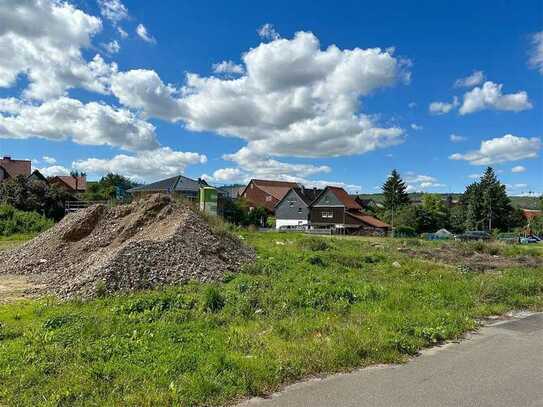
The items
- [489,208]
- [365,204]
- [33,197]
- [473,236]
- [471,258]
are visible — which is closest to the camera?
[471,258]

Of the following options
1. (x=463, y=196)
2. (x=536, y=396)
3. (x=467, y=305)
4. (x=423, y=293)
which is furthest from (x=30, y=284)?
(x=463, y=196)

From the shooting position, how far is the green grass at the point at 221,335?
167 inches

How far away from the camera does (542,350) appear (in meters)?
5.93

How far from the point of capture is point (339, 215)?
64250 mm

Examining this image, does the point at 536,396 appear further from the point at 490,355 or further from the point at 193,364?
the point at 193,364

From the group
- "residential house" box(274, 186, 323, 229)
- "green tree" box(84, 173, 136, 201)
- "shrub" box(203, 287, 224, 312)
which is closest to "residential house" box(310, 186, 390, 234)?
"residential house" box(274, 186, 323, 229)

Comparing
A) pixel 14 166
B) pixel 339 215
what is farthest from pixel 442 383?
pixel 14 166

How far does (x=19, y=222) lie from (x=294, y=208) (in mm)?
45526

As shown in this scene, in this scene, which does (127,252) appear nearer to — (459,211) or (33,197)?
(33,197)

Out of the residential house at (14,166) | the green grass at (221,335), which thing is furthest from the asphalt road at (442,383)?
the residential house at (14,166)

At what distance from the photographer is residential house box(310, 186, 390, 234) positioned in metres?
63.5

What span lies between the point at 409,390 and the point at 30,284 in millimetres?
10670

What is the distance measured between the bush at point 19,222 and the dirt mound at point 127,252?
45.7ft

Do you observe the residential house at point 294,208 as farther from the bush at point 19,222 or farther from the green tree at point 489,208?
the bush at point 19,222
